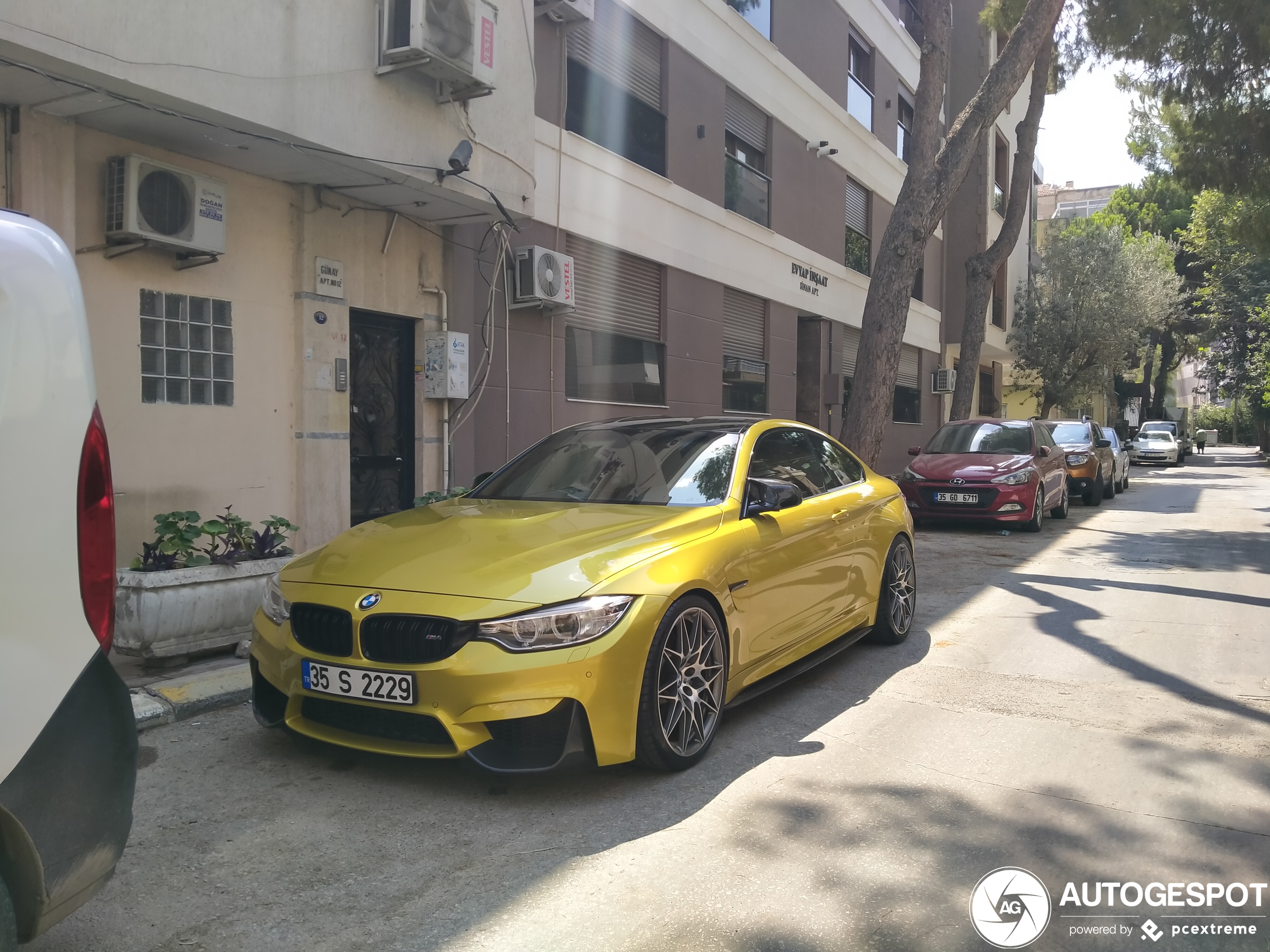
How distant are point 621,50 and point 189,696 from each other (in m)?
9.75

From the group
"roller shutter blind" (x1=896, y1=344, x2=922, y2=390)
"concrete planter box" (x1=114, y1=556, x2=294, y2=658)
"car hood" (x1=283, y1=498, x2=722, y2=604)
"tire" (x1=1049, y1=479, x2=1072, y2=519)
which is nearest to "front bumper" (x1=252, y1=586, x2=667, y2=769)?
"car hood" (x1=283, y1=498, x2=722, y2=604)

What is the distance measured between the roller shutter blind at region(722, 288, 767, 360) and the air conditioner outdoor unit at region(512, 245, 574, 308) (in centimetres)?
A: 474

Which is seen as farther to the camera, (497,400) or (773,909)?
(497,400)

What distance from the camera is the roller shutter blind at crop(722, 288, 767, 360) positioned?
48.3 feet

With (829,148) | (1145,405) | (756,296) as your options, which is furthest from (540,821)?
(1145,405)

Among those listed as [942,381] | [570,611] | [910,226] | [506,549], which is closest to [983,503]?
[910,226]

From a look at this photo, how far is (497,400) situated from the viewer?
396 inches

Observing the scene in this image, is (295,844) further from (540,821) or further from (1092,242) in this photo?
(1092,242)

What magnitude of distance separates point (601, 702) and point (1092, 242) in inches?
1148

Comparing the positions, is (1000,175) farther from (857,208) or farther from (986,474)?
(986,474)

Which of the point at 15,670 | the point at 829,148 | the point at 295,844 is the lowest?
the point at 295,844

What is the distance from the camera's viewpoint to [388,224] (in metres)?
8.80

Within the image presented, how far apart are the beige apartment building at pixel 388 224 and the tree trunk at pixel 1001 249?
5323mm

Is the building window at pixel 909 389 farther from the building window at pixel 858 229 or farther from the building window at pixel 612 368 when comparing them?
the building window at pixel 612 368
